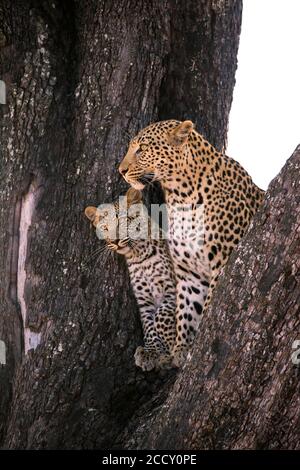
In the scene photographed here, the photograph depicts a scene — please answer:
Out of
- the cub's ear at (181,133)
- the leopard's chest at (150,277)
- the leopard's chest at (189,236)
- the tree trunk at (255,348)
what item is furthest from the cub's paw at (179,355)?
the cub's ear at (181,133)

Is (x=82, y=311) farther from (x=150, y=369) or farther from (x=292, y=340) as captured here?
(x=292, y=340)

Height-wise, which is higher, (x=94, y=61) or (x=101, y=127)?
(x=94, y=61)

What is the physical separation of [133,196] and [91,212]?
0.43 meters

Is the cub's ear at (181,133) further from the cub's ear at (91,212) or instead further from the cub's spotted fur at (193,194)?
the cub's ear at (91,212)

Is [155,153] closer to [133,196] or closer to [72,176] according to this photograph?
[133,196]

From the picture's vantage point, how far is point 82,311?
7.11 m

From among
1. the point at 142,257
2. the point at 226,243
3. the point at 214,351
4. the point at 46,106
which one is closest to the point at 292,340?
the point at 214,351

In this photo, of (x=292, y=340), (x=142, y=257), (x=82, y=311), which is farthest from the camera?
(x=142, y=257)

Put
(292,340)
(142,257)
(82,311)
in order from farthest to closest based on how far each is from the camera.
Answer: (142,257)
(82,311)
(292,340)

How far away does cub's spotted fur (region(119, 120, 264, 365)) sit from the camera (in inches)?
285

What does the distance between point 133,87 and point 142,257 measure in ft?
4.29

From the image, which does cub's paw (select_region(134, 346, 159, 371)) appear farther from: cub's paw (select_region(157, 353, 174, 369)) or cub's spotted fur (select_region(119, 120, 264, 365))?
cub's spotted fur (select_region(119, 120, 264, 365))

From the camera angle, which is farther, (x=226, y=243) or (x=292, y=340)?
(x=226, y=243)

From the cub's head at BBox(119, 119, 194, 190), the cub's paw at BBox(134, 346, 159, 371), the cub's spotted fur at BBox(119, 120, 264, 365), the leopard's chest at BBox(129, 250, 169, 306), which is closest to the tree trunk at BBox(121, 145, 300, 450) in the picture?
the cub's paw at BBox(134, 346, 159, 371)
